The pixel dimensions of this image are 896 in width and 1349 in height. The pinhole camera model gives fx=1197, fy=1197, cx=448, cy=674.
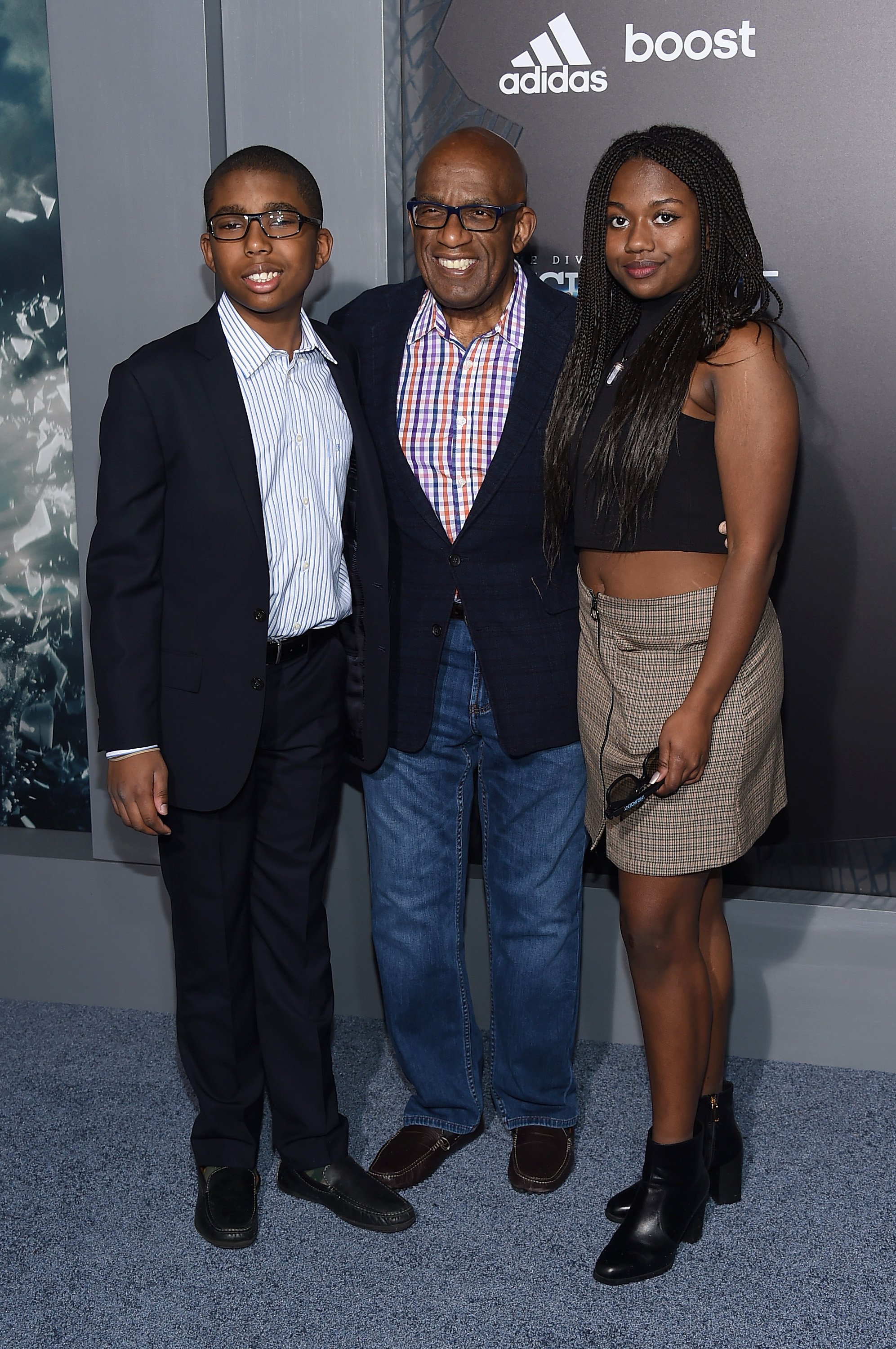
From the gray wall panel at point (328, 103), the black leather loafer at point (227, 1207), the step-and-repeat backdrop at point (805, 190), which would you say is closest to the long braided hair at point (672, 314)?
the step-and-repeat backdrop at point (805, 190)

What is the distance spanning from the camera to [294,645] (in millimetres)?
2160

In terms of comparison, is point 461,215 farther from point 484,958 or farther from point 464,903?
point 484,958

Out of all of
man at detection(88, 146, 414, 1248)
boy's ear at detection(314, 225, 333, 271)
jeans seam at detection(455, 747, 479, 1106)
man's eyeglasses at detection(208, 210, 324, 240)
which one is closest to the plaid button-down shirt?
man at detection(88, 146, 414, 1248)

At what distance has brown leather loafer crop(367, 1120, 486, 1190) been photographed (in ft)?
7.85

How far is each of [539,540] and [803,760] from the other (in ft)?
3.22

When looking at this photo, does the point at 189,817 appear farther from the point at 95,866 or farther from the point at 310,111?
the point at 310,111

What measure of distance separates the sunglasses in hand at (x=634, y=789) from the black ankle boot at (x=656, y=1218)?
64 centimetres

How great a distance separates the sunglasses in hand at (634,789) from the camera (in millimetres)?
1979

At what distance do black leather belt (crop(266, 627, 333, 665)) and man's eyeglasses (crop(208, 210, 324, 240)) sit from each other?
69 centimetres

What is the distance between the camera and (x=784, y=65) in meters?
2.56

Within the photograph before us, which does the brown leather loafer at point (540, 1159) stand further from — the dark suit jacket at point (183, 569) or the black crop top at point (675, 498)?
the black crop top at point (675, 498)

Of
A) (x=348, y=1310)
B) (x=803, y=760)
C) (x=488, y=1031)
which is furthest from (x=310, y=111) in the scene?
(x=348, y=1310)

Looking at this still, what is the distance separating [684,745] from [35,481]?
206cm

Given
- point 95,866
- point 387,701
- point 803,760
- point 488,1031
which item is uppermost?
point 387,701
